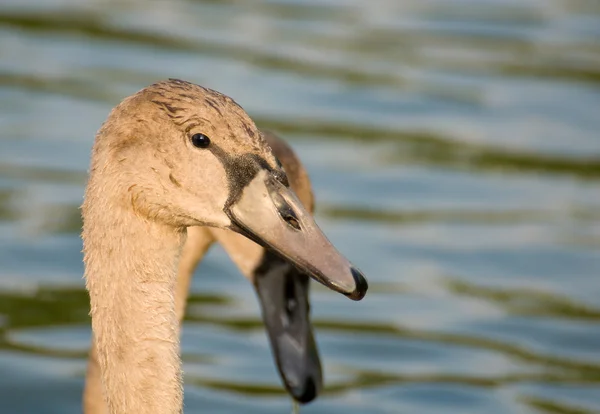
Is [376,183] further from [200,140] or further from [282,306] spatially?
[200,140]

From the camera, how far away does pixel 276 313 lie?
7.26 meters

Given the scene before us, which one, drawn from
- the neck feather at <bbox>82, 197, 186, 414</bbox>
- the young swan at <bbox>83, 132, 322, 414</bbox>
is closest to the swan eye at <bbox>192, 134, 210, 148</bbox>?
the neck feather at <bbox>82, 197, 186, 414</bbox>

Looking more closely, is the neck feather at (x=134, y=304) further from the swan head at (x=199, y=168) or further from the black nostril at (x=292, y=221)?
the black nostril at (x=292, y=221)

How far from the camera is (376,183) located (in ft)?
39.0

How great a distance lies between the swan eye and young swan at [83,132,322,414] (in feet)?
6.14

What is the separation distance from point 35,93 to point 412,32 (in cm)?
431

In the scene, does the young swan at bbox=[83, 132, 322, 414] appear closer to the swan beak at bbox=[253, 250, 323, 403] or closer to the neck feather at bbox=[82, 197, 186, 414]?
the swan beak at bbox=[253, 250, 323, 403]

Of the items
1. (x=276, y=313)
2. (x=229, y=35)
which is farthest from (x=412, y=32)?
(x=276, y=313)

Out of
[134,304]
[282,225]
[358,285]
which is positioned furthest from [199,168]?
[358,285]

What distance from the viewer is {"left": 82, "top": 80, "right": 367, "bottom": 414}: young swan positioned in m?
5.08

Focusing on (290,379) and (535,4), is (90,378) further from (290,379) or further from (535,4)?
(535,4)

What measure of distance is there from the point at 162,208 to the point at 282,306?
2.23 meters

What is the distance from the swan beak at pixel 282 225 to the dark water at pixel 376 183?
143 inches

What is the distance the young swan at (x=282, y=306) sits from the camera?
23.3ft
